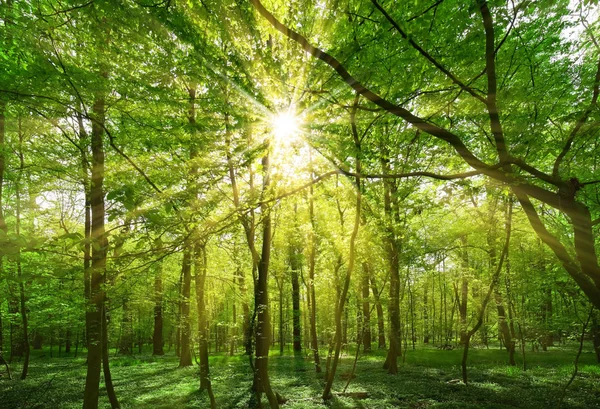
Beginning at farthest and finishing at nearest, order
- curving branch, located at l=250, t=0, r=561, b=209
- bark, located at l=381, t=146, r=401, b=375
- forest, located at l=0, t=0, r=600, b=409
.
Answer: bark, located at l=381, t=146, r=401, b=375 → forest, located at l=0, t=0, r=600, b=409 → curving branch, located at l=250, t=0, r=561, b=209

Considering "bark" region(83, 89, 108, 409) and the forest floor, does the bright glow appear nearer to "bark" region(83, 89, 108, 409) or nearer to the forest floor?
"bark" region(83, 89, 108, 409)

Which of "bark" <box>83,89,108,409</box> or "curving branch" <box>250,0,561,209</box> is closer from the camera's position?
"curving branch" <box>250,0,561,209</box>

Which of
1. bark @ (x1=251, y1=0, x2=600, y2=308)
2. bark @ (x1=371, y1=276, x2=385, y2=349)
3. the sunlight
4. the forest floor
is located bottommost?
the forest floor

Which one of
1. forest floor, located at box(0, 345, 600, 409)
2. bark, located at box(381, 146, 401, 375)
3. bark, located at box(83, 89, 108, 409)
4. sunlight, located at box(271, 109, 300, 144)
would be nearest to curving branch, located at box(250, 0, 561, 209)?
sunlight, located at box(271, 109, 300, 144)

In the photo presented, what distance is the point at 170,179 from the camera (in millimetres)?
6633

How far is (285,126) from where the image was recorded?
5641 mm

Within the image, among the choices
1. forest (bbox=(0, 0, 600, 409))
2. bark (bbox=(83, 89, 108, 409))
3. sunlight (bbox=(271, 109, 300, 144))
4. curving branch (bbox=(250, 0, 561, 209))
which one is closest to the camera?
curving branch (bbox=(250, 0, 561, 209))

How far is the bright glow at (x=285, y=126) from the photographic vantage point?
5629 mm

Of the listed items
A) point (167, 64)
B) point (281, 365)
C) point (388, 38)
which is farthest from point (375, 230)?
point (281, 365)

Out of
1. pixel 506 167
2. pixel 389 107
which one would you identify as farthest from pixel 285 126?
pixel 506 167

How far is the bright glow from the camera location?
5629 millimetres

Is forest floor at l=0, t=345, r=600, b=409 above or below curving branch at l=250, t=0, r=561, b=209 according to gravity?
below

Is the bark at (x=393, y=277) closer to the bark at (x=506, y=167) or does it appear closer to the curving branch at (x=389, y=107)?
the bark at (x=506, y=167)

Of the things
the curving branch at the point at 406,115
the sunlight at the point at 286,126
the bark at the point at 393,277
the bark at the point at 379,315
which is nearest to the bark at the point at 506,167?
the curving branch at the point at 406,115
